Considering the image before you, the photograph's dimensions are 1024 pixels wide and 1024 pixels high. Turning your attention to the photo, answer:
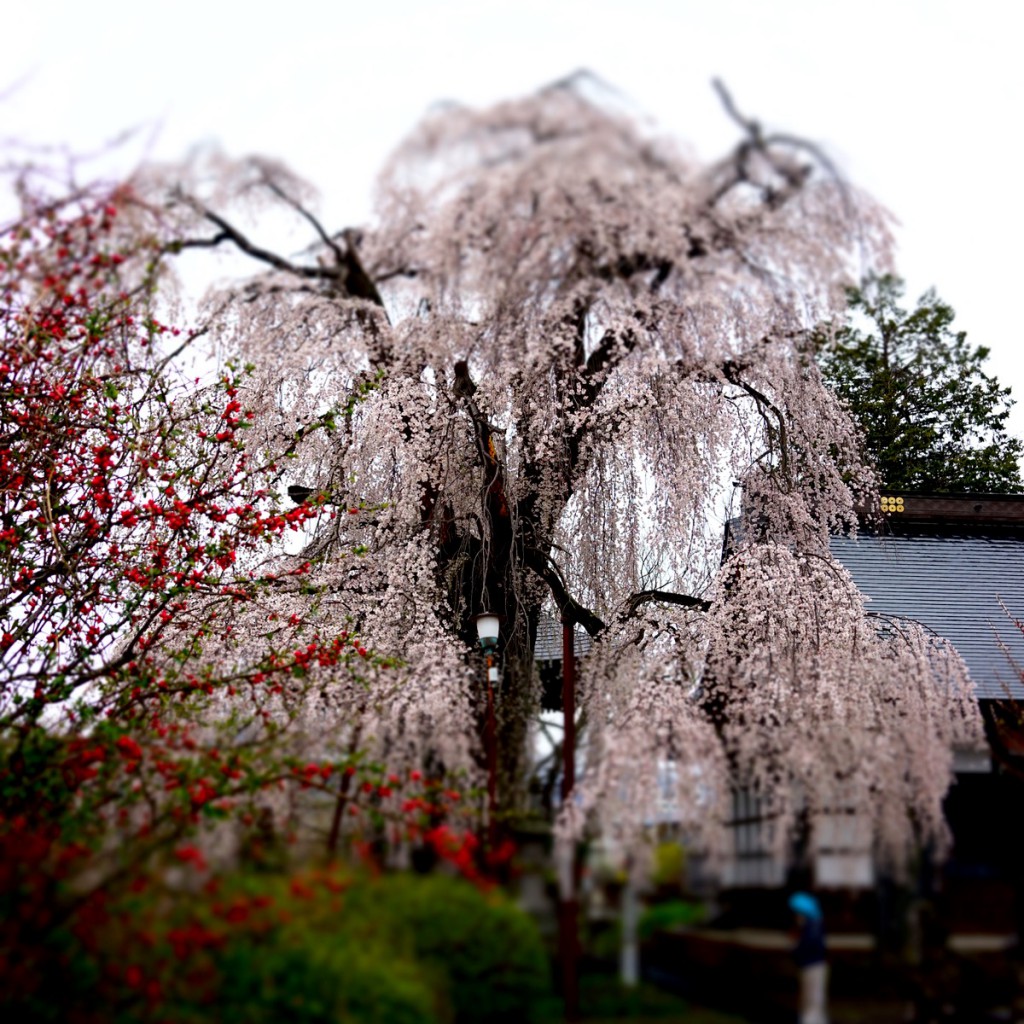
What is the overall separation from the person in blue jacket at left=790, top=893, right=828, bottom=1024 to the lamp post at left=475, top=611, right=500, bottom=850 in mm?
1549

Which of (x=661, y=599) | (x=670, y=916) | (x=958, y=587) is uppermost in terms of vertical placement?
(x=958, y=587)

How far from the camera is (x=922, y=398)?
23797 millimetres

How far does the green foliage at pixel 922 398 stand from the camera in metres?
23.1

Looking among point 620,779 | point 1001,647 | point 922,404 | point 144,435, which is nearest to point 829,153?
point 620,779

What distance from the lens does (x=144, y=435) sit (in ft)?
23.4

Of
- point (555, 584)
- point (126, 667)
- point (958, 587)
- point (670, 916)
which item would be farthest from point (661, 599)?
point (958, 587)

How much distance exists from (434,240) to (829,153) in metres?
2.88

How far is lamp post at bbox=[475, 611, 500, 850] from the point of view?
5.23 metres

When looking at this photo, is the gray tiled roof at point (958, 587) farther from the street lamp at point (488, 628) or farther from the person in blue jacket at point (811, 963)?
the person in blue jacket at point (811, 963)

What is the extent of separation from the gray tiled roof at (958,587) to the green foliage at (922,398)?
26.7 feet

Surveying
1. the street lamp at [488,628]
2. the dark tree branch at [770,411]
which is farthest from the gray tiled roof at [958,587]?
the street lamp at [488,628]

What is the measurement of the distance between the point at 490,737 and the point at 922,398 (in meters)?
20.5

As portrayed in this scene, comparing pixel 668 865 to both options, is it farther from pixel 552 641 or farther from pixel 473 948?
pixel 552 641

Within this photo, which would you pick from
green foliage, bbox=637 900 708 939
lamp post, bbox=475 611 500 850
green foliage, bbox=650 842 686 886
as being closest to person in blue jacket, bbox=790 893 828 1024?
green foliage, bbox=637 900 708 939
